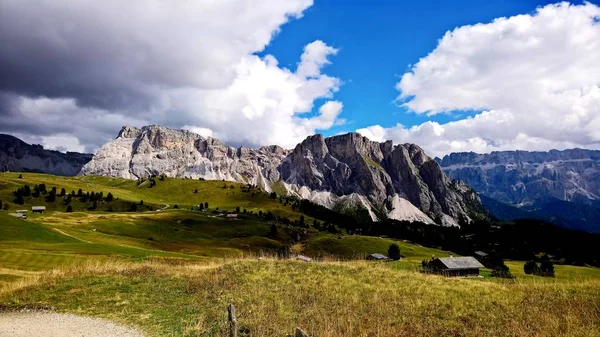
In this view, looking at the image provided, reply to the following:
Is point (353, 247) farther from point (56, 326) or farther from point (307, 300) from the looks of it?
point (56, 326)

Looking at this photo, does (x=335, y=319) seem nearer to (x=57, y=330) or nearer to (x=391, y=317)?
(x=391, y=317)

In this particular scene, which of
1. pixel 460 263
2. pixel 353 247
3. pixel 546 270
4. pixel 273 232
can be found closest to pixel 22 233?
pixel 460 263

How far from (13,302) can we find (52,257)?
119 feet

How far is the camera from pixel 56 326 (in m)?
19.7

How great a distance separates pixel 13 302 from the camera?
82.0 ft

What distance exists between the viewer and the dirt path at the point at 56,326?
1841 centimetres

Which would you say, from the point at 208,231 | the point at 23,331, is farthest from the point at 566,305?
the point at 208,231

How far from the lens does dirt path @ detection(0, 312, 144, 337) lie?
18.4m

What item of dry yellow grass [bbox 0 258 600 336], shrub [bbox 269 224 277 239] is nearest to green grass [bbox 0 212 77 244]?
dry yellow grass [bbox 0 258 600 336]

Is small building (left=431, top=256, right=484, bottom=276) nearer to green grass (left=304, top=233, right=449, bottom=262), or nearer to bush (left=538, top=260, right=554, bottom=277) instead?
bush (left=538, top=260, right=554, bottom=277)

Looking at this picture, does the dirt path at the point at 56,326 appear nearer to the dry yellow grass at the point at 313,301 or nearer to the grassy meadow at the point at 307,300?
the grassy meadow at the point at 307,300

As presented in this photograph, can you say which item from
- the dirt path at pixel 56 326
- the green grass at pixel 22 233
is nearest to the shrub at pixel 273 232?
the green grass at pixel 22 233

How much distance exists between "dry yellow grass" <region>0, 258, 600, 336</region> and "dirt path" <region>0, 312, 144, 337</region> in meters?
1.19

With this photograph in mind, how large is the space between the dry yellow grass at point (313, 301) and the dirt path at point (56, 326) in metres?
1.19
